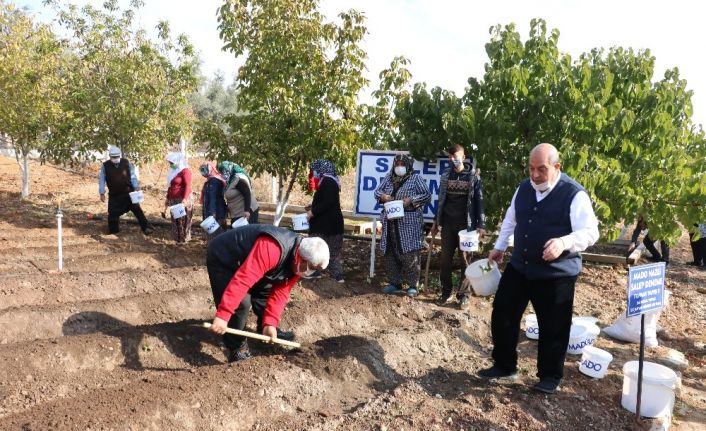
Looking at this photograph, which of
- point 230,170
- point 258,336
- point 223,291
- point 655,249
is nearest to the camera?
point 258,336

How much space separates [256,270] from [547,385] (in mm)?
2282

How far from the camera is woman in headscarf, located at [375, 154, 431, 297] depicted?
6748 mm

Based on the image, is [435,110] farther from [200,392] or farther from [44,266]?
[44,266]

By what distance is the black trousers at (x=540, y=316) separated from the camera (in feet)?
Result: 13.6

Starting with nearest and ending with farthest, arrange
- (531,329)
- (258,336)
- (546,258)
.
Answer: (546,258) → (258,336) → (531,329)

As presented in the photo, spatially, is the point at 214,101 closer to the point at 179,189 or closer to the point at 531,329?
the point at 179,189

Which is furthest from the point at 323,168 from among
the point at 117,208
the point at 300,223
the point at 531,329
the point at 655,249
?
the point at 655,249

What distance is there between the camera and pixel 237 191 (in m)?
8.04

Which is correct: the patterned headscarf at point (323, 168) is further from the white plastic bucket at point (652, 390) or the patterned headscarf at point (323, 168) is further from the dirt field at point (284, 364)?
the white plastic bucket at point (652, 390)

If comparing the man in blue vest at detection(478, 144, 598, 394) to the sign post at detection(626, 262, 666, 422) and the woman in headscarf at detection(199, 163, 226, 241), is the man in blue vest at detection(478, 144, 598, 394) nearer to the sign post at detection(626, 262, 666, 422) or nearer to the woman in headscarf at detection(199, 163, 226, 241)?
the sign post at detection(626, 262, 666, 422)

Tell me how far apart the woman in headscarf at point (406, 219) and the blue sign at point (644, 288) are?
3.00 meters

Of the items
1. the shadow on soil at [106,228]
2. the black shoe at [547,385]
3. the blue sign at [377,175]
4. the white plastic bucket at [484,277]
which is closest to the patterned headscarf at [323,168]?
the blue sign at [377,175]

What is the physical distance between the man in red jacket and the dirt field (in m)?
0.33

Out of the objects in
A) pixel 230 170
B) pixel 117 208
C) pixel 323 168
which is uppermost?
pixel 323 168
